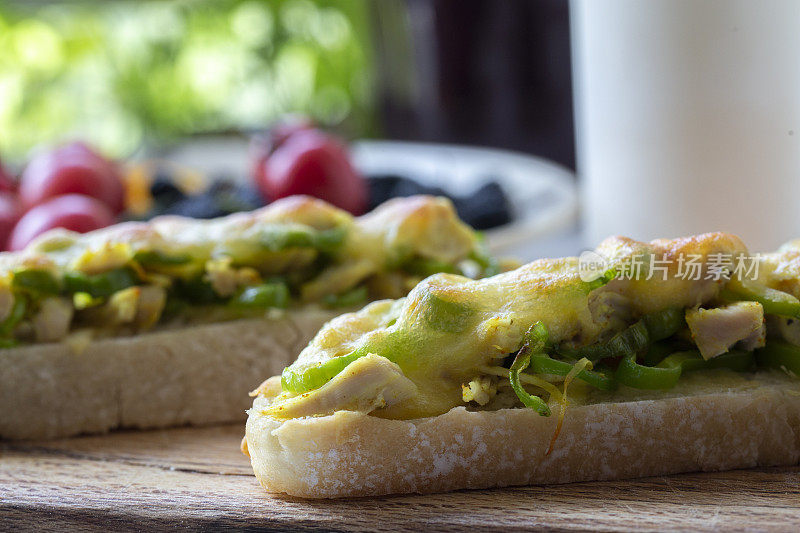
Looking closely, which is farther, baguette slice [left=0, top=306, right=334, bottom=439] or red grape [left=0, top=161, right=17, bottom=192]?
red grape [left=0, top=161, right=17, bottom=192]

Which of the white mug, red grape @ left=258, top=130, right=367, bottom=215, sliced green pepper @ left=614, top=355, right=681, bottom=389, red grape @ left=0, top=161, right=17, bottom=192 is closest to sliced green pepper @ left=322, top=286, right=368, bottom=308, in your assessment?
sliced green pepper @ left=614, top=355, right=681, bottom=389

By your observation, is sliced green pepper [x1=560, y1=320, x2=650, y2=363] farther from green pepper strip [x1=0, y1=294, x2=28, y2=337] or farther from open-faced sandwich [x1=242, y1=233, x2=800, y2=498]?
green pepper strip [x1=0, y1=294, x2=28, y2=337]

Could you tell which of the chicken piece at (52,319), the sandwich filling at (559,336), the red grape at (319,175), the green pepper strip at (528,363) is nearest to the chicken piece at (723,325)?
the sandwich filling at (559,336)

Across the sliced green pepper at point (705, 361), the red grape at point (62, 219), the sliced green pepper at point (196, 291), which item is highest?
the red grape at point (62, 219)

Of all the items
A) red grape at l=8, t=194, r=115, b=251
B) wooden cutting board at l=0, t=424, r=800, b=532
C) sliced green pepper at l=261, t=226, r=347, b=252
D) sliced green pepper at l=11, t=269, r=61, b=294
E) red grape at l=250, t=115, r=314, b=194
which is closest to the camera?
wooden cutting board at l=0, t=424, r=800, b=532

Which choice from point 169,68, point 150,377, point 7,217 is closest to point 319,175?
point 7,217

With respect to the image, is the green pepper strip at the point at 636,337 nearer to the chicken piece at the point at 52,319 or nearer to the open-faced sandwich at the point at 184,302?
the open-faced sandwich at the point at 184,302
